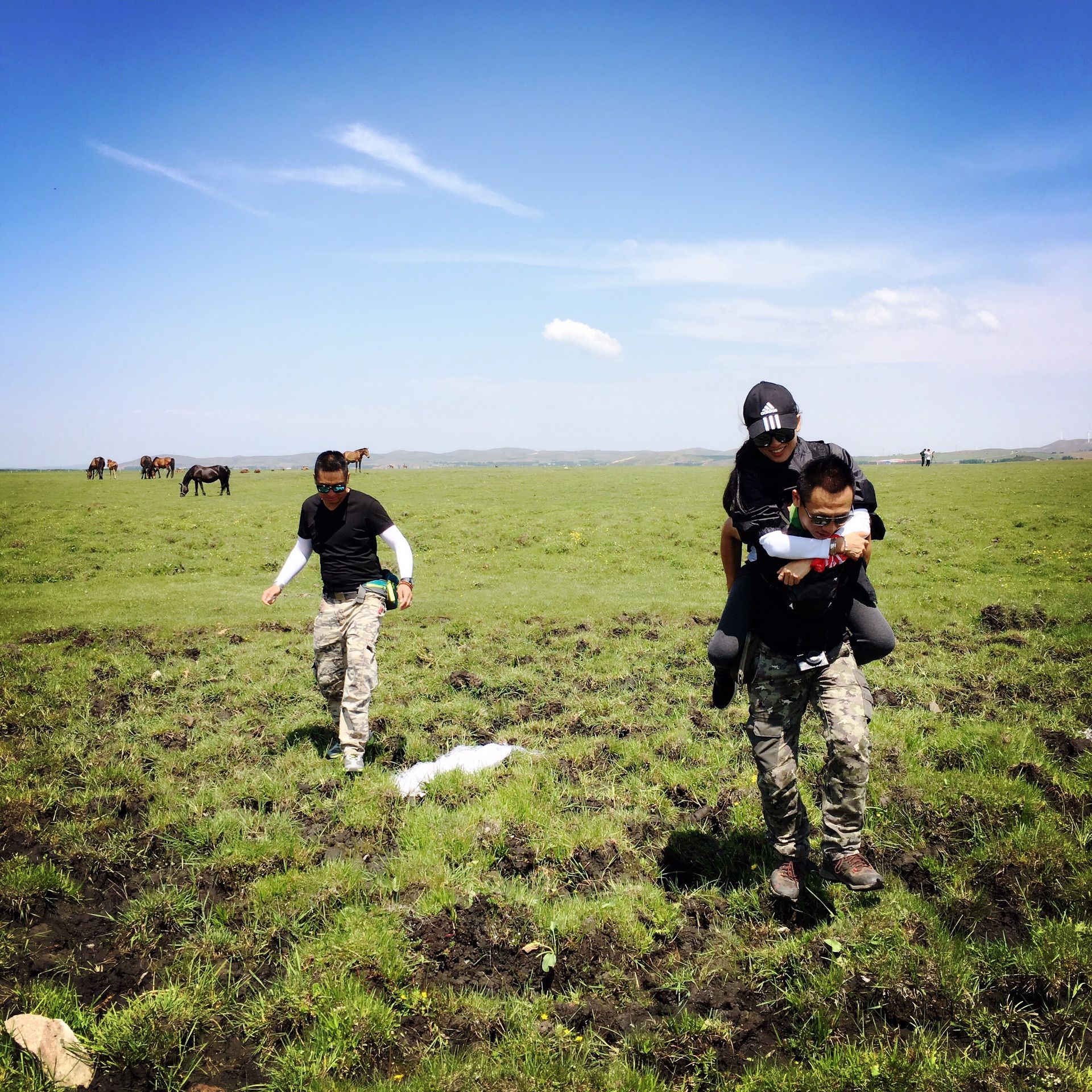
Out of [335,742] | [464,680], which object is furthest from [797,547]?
[464,680]

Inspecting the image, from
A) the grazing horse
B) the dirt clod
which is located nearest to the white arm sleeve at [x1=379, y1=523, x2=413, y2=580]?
the dirt clod

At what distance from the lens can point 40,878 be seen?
5273mm

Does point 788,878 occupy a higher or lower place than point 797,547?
lower

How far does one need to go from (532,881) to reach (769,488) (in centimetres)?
335

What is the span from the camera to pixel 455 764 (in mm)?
7473

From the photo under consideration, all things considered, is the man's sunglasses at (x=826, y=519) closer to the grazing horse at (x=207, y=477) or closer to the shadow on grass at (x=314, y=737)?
the shadow on grass at (x=314, y=737)

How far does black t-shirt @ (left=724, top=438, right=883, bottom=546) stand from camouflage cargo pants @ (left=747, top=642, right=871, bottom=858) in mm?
916

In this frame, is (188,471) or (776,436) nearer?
(776,436)

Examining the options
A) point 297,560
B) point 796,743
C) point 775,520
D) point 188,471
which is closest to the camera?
point 775,520

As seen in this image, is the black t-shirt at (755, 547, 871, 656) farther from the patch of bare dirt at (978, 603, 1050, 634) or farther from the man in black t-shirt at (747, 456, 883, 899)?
the patch of bare dirt at (978, 603, 1050, 634)

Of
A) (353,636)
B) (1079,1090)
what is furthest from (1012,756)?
(353,636)

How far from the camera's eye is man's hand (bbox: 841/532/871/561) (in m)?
4.13

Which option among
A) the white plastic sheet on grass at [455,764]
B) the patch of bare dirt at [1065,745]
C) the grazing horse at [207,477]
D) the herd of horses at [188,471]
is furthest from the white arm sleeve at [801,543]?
the grazing horse at [207,477]

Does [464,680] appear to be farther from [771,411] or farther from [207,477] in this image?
[207,477]
